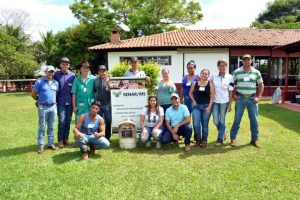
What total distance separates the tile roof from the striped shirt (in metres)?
14.4

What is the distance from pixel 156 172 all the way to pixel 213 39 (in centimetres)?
1833

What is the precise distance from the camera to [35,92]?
6.77 meters

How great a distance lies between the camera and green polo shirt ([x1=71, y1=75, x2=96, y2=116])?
702cm

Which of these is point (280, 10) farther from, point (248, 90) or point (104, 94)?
point (104, 94)

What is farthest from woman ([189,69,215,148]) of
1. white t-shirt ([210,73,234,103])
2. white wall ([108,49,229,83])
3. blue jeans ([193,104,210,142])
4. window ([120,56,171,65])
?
window ([120,56,171,65])

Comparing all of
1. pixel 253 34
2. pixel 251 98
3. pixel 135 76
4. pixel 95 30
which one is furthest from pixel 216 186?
pixel 95 30

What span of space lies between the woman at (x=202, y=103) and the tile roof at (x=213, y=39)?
14.4 meters

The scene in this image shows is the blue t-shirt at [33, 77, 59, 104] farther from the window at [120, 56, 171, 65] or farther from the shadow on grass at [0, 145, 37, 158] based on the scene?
the window at [120, 56, 171, 65]

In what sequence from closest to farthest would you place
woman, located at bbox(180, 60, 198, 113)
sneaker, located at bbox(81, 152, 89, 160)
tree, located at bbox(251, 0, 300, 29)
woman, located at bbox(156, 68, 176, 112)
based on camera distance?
sneaker, located at bbox(81, 152, 89, 160), woman, located at bbox(180, 60, 198, 113), woman, located at bbox(156, 68, 176, 112), tree, located at bbox(251, 0, 300, 29)

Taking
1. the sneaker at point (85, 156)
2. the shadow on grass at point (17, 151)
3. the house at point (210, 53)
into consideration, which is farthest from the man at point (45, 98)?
the house at point (210, 53)

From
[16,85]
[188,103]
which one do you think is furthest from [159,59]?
[16,85]

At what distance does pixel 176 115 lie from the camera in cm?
693

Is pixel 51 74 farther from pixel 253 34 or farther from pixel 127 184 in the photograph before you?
pixel 253 34

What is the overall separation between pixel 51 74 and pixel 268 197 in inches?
179
